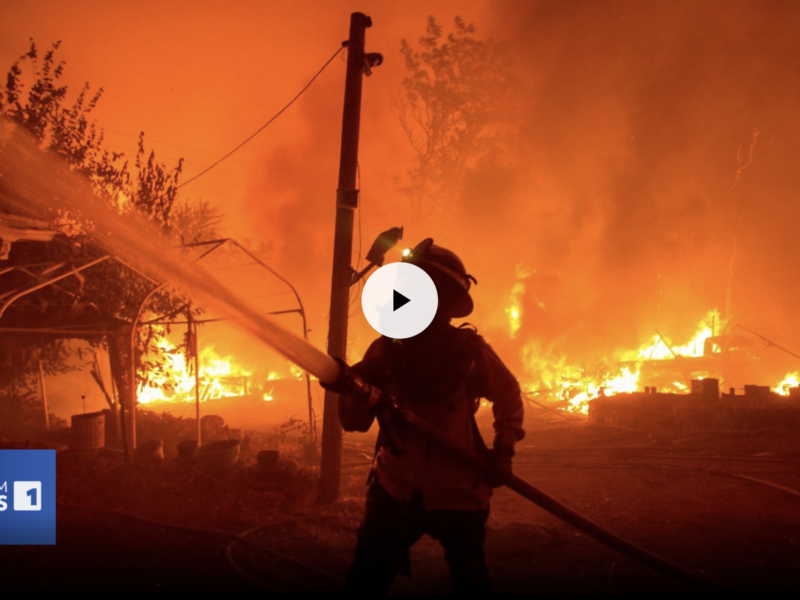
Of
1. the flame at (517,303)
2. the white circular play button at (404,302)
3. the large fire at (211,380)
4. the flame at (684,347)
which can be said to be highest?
the flame at (517,303)

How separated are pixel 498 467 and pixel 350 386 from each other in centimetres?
103

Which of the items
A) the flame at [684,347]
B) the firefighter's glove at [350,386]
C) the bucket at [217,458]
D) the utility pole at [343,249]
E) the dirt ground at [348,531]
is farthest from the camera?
the flame at [684,347]

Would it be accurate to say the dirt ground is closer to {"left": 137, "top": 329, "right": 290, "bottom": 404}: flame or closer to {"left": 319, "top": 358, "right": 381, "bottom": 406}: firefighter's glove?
{"left": 319, "top": 358, "right": 381, "bottom": 406}: firefighter's glove

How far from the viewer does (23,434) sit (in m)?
13.5

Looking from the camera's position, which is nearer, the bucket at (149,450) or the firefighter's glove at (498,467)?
the firefighter's glove at (498,467)

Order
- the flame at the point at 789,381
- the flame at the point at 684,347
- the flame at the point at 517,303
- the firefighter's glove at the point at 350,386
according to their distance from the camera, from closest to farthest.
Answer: the firefighter's glove at the point at 350,386 → the flame at the point at 789,381 → the flame at the point at 684,347 → the flame at the point at 517,303

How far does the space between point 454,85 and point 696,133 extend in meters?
14.6

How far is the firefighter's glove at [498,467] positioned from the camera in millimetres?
3068

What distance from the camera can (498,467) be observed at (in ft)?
10.1

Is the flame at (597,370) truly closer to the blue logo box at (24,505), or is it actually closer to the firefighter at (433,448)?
the blue logo box at (24,505)

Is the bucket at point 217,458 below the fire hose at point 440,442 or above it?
below

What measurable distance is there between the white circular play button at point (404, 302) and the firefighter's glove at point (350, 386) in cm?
48

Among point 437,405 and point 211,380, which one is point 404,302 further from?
point 211,380
